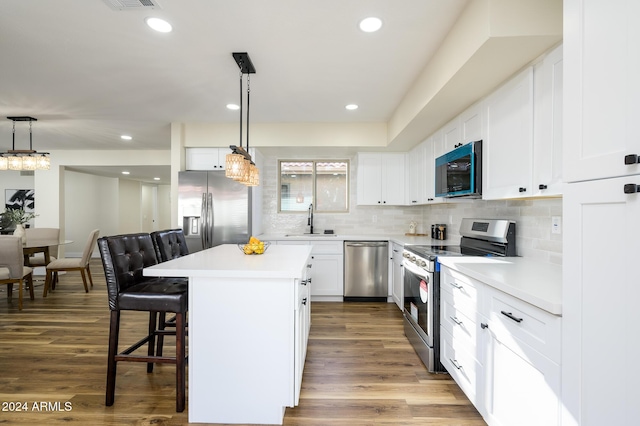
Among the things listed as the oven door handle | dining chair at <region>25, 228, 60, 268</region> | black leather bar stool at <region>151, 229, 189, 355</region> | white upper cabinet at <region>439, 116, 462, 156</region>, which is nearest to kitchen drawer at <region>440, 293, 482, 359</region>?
the oven door handle

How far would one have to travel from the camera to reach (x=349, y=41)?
229 cm

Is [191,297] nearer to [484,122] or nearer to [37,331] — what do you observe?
[484,122]

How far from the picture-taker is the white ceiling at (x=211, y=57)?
1.96 metres

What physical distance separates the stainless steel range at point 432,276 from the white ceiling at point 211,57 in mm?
1496

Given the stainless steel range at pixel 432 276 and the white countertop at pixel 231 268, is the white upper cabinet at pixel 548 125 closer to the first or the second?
the stainless steel range at pixel 432 276

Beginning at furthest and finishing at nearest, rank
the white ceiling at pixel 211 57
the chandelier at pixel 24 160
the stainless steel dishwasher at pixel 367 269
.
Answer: the stainless steel dishwasher at pixel 367 269 → the chandelier at pixel 24 160 → the white ceiling at pixel 211 57

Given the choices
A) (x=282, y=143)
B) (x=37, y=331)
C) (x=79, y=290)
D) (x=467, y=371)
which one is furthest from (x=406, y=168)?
(x=79, y=290)

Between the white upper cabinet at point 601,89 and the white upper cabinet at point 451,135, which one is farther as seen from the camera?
Answer: the white upper cabinet at point 451,135

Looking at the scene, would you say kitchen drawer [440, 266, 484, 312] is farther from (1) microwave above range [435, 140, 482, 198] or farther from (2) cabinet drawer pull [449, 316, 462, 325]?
(1) microwave above range [435, 140, 482, 198]

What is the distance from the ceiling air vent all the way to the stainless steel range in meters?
2.51

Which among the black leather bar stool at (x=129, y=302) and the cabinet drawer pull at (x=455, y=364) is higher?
the black leather bar stool at (x=129, y=302)

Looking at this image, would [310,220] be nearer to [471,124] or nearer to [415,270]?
[415,270]

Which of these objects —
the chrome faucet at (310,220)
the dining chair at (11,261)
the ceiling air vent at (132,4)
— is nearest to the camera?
the ceiling air vent at (132,4)

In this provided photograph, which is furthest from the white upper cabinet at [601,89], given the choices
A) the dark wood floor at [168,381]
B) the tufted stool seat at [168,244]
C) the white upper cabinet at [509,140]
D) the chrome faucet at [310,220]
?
the chrome faucet at [310,220]
